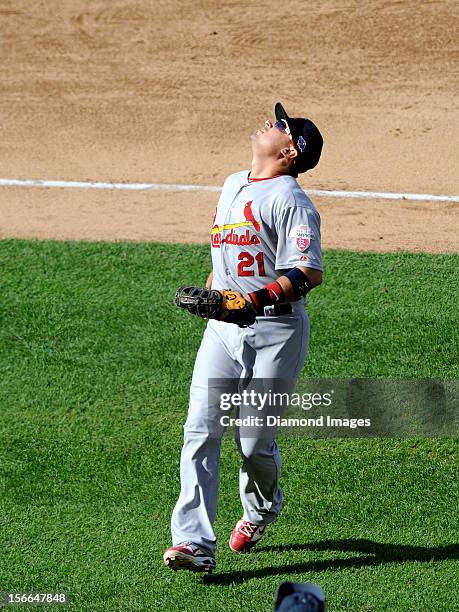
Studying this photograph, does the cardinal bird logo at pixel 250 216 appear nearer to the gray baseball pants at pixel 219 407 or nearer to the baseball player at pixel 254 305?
the baseball player at pixel 254 305

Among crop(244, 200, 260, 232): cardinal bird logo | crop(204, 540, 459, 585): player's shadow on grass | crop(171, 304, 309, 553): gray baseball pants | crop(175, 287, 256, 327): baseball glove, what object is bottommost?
crop(204, 540, 459, 585): player's shadow on grass

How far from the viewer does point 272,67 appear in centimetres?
1075

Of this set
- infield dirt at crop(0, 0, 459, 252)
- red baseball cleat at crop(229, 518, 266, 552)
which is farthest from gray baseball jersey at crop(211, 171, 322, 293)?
infield dirt at crop(0, 0, 459, 252)

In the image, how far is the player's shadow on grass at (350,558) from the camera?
4820 mm

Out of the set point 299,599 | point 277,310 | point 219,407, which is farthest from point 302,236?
point 299,599

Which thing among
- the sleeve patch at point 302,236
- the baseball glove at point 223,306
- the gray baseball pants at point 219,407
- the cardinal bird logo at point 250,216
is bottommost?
the gray baseball pants at point 219,407

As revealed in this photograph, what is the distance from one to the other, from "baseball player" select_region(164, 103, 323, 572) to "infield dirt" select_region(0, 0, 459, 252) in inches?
129

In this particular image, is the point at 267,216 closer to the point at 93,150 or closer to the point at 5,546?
the point at 5,546

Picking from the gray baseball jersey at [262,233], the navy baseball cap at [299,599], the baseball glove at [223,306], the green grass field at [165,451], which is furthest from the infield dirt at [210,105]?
the navy baseball cap at [299,599]

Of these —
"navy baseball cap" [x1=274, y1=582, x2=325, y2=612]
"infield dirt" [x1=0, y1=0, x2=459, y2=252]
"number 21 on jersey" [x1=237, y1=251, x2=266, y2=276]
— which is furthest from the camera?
"infield dirt" [x1=0, y1=0, x2=459, y2=252]

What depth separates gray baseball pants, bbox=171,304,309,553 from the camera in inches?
184

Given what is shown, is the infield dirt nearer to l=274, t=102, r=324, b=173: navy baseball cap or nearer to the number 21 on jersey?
l=274, t=102, r=324, b=173: navy baseball cap

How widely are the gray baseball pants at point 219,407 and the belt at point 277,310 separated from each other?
0.08 feet

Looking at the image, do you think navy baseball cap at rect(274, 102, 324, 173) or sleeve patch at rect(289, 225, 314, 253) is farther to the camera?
navy baseball cap at rect(274, 102, 324, 173)
